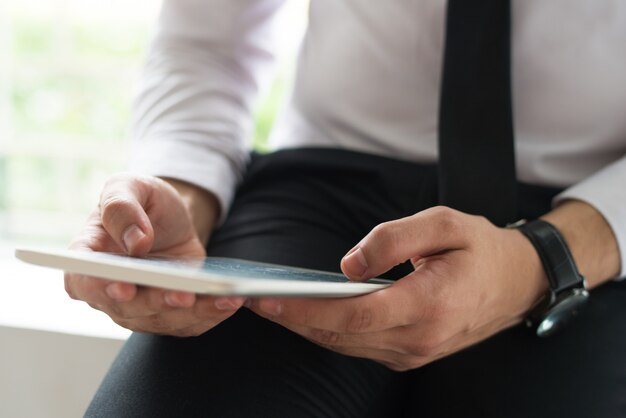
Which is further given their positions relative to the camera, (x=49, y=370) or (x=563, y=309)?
(x=49, y=370)

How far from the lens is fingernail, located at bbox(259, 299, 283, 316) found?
52cm

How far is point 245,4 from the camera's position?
0.93 meters

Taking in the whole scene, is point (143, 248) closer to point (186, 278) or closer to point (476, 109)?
point (186, 278)

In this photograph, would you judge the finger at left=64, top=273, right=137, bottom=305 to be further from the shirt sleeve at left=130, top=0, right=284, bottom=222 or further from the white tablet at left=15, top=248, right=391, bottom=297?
the shirt sleeve at left=130, top=0, right=284, bottom=222

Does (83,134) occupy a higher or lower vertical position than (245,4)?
lower

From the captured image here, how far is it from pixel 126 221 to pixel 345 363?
0.79 ft

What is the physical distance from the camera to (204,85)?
929mm

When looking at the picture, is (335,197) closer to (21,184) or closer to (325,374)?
(325,374)

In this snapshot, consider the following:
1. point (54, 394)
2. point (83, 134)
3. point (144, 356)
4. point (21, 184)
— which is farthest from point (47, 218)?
point (144, 356)

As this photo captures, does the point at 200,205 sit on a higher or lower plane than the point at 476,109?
lower

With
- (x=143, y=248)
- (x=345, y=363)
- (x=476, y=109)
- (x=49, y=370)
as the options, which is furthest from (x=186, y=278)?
Answer: (x=49, y=370)

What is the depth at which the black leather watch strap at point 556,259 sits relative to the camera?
2.25ft

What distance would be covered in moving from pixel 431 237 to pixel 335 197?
238 mm

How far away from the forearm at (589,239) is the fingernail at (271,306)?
0.32m
